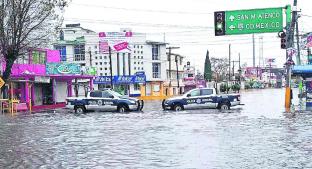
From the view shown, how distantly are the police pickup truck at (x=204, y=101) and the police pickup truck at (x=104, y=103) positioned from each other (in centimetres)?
291

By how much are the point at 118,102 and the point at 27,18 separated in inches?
351

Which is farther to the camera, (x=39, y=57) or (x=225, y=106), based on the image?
(x=39, y=57)

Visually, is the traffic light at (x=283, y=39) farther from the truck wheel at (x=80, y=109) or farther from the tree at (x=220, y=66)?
the tree at (x=220, y=66)

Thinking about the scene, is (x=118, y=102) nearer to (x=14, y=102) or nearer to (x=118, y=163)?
(x=14, y=102)

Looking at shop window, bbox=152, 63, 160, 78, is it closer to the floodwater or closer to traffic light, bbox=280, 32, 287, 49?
traffic light, bbox=280, 32, 287, 49

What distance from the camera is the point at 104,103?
37156 mm

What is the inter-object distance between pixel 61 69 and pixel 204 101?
2100 cm

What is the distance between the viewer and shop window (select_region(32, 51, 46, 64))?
49428 millimetres

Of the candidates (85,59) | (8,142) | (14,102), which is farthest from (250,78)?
(8,142)

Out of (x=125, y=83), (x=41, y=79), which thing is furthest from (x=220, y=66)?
(x=41, y=79)

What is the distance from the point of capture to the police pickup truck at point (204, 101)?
117 ft

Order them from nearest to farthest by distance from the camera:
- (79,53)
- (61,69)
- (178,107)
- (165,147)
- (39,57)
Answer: (165,147) → (178,107) → (39,57) → (61,69) → (79,53)

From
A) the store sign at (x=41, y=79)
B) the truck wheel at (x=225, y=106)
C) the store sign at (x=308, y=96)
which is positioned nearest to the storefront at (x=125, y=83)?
the store sign at (x=41, y=79)

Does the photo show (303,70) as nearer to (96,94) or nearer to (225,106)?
(225,106)
